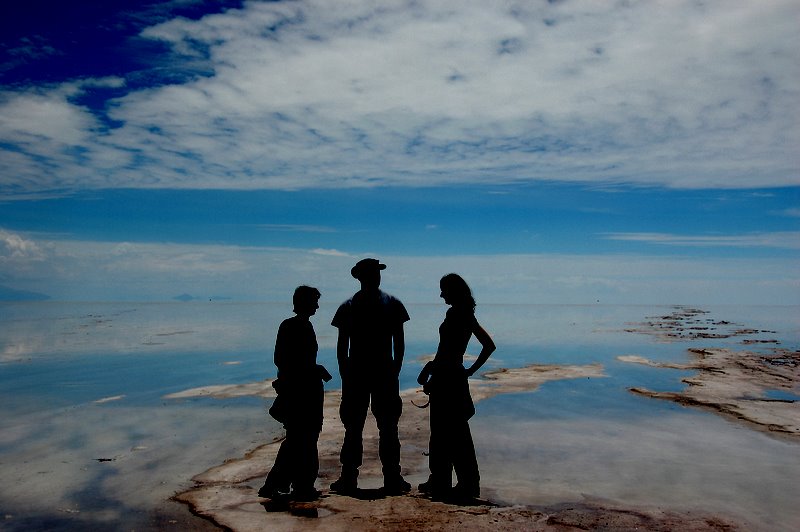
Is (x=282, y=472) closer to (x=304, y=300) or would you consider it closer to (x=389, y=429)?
(x=389, y=429)

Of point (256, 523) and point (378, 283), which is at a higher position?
point (378, 283)

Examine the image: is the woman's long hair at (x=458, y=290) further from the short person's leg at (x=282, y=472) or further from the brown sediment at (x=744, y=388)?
the brown sediment at (x=744, y=388)

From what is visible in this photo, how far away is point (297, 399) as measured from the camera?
690 centimetres

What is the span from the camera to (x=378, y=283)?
715 cm

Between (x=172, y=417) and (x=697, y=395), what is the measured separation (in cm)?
1516

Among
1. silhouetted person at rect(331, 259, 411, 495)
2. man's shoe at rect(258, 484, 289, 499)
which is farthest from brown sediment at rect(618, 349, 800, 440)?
man's shoe at rect(258, 484, 289, 499)

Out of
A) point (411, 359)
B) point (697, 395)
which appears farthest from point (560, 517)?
point (411, 359)

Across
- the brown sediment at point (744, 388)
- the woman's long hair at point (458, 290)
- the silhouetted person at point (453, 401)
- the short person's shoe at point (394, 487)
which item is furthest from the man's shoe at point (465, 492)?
the brown sediment at point (744, 388)

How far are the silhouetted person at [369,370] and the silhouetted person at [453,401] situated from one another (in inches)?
18.9

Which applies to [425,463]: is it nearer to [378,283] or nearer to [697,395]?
[378,283]

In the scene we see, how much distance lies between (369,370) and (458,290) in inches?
63.1

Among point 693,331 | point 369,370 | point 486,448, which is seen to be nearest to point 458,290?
point 369,370

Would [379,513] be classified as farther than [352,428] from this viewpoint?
Result: No

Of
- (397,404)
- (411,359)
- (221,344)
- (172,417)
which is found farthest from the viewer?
(221,344)
